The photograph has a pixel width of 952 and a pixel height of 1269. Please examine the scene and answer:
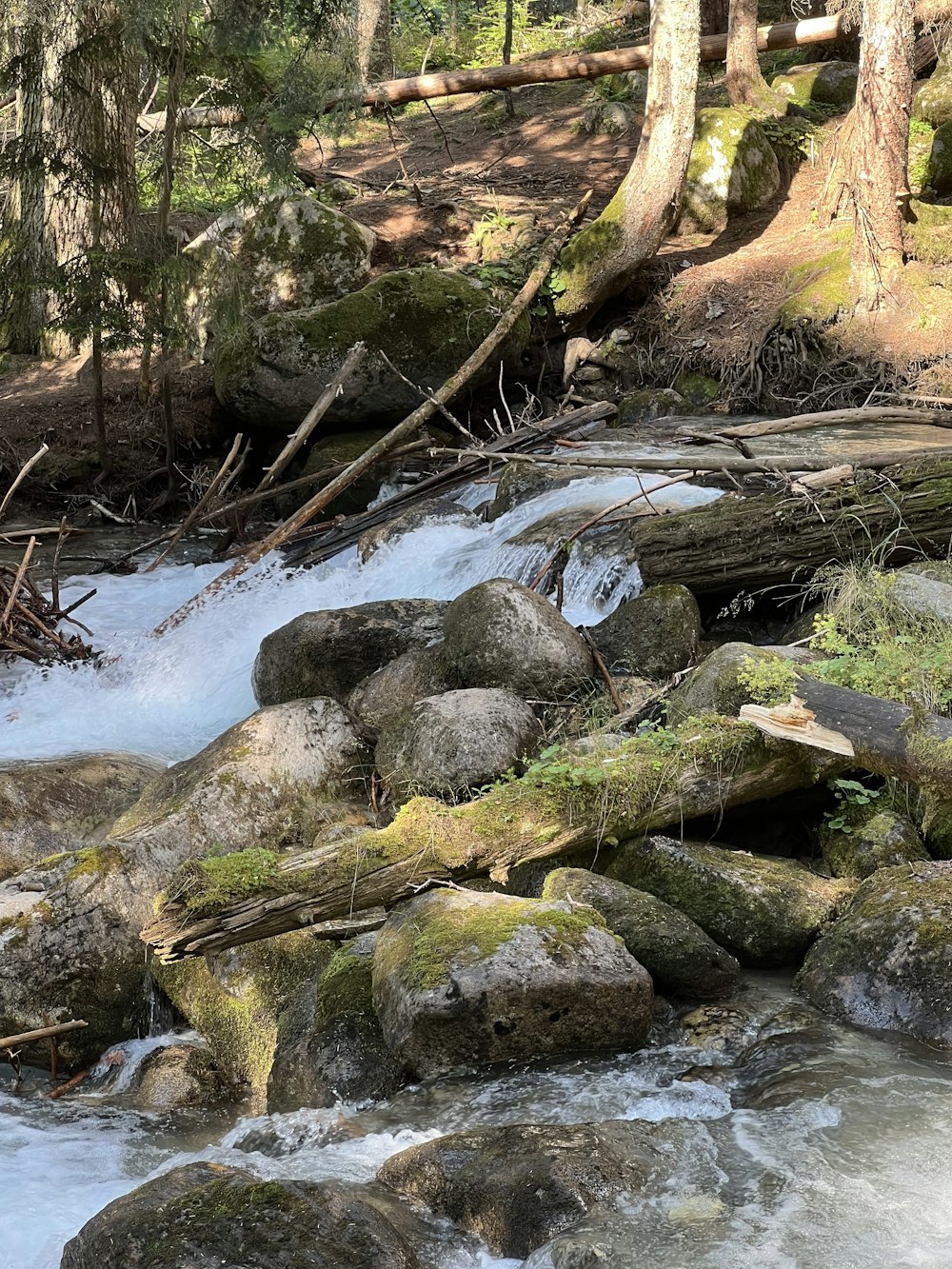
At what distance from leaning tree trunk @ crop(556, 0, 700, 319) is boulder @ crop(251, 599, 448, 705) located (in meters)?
7.65

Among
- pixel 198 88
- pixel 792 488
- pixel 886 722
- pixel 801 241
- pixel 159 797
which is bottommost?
pixel 159 797

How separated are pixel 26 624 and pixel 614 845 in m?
5.94

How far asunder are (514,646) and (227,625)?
3.62 meters

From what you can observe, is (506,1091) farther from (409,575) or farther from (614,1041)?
(409,575)

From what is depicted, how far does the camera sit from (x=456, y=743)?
5.98m

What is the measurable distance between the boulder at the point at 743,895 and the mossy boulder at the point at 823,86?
1595 centimetres

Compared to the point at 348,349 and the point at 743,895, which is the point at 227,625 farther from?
the point at 743,895

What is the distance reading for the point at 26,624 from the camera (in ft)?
30.8

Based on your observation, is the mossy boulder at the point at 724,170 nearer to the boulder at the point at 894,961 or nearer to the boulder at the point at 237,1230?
the boulder at the point at 894,961

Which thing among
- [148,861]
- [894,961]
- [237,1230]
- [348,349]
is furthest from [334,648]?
[348,349]

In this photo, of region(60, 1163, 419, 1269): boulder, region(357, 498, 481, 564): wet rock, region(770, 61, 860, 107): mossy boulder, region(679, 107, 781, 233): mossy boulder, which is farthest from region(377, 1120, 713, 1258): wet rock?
region(770, 61, 860, 107): mossy boulder

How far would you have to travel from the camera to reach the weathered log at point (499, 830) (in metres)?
4.63

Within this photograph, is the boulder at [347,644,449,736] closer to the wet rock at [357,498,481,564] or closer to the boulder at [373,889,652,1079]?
the boulder at [373,889,652,1079]

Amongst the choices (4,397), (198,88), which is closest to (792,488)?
(198,88)
